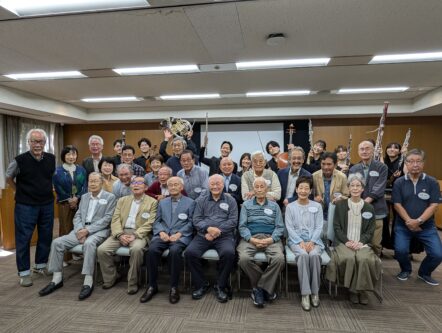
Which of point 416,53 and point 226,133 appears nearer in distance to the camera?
point 416,53

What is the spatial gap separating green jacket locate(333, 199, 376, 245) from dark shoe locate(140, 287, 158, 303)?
6.21 ft

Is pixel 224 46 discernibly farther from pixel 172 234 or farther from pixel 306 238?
pixel 306 238

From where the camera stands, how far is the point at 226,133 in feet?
25.6

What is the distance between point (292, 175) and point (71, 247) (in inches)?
100

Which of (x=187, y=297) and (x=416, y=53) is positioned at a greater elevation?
(x=416, y=53)

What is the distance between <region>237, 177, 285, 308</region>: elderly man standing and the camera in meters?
2.58

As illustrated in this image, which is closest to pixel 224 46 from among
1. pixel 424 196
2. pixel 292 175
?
pixel 292 175

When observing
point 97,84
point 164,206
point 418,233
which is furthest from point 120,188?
point 418,233

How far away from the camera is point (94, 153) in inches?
149

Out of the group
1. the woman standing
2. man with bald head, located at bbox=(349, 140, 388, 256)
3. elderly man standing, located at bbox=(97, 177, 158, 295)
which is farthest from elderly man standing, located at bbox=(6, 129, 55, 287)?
man with bald head, located at bbox=(349, 140, 388, 256)

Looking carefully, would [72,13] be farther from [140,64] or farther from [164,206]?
[164,206]

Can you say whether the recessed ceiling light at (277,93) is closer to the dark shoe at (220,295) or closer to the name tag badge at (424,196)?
the name tag badge at (424,196)

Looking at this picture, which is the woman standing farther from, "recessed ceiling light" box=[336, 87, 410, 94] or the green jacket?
"recessed ceiling light" box=[336, 87, 410, 94]

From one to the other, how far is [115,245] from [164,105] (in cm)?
461
